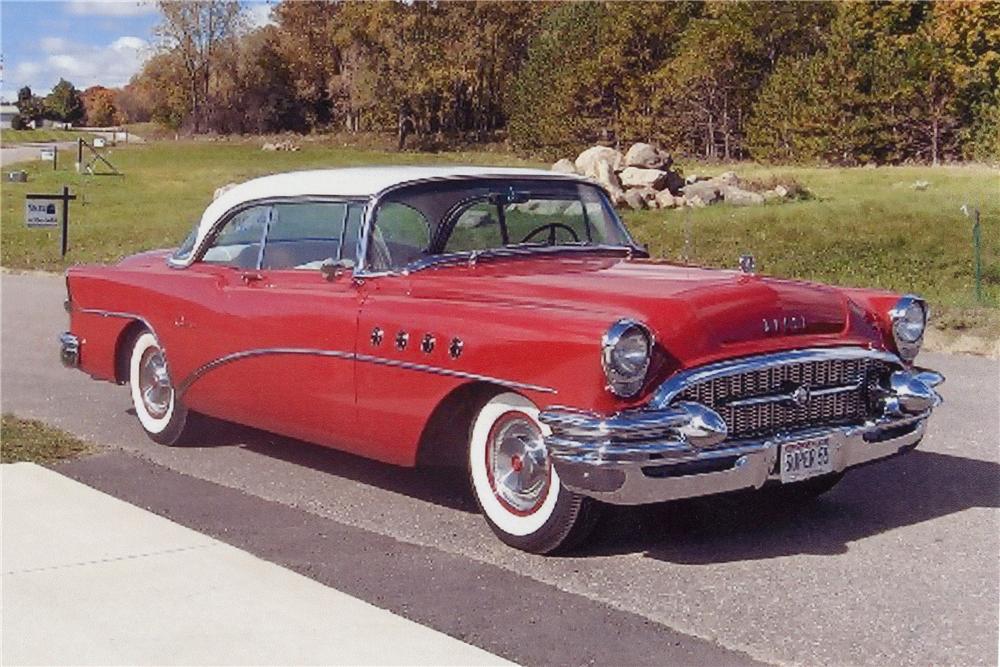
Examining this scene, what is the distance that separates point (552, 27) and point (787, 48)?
4.56 metres

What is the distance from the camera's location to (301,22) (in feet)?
124

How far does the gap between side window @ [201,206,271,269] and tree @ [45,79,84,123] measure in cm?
6998

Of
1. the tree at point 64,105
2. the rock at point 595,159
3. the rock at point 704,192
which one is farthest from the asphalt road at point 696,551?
the tree at point 64,105

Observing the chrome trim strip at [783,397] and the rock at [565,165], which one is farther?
the rock at [565,165]

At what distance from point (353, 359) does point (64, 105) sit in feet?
243

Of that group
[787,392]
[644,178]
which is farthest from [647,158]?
[787,392]

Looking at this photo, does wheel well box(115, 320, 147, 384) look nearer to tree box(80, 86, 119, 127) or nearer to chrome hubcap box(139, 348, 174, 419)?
chrome hubcap box(139, 348, 174, 419)

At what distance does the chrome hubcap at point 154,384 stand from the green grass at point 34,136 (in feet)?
175

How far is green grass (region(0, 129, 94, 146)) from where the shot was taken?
6122cm

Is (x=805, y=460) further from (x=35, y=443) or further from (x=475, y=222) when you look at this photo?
(x=35, y=443)

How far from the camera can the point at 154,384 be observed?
301 inches

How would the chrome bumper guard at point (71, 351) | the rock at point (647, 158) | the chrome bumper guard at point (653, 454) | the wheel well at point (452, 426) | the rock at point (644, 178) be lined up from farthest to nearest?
1. the rock at point (647, 158)
2. the rock at point (644, 178)
3. the chrome bumper guard at point (71, 351)
4. the wheel well at point (452, 426)
5. the chrome bumper guard at point (653, 454)

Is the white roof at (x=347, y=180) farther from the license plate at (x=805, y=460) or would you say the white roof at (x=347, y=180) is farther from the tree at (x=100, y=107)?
the tree at (x=100, y=107)

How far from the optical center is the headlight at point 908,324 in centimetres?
586
